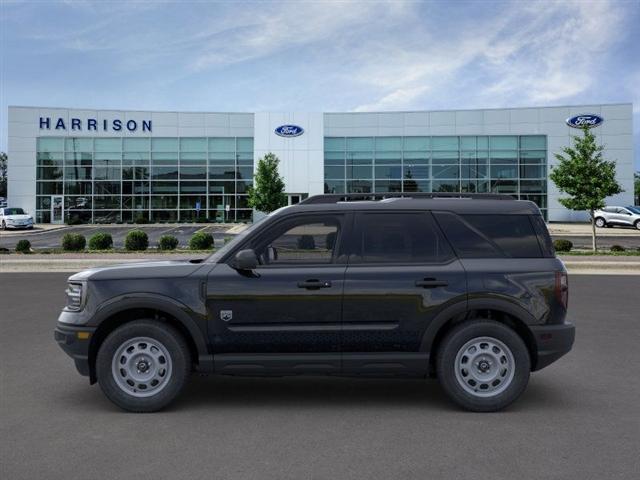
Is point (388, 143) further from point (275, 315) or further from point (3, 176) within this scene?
point (3, 176)

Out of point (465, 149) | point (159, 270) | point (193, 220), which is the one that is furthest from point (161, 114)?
point (159, 270)

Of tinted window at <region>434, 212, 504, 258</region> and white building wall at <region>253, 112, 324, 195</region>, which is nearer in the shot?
tinted window at <region>434, 212, 504, 258</region>

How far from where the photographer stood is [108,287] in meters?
5.24

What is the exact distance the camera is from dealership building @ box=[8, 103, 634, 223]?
49.5m

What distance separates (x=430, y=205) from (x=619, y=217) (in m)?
41.1

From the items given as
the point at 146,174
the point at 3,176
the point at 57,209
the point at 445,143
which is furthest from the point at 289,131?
the point at 3,176

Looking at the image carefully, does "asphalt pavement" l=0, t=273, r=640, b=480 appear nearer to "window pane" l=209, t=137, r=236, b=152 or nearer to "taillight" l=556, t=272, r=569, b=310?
"taillight" l=556, t=272, r=569, b=310

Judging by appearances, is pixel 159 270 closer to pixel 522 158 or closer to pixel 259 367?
pixel 259 367

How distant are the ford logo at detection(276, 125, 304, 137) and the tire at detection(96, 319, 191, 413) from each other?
1797 inches

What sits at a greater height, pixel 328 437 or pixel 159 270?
pixel 159 270

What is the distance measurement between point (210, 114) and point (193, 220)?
8736 mm

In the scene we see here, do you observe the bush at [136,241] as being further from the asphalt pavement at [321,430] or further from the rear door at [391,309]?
the rear door at [391,309]

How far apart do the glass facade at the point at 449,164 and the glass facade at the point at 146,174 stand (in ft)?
27.3

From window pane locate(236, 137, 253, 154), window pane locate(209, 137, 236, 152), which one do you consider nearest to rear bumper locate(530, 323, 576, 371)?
window pane locate(236, 137, 253, 154)
